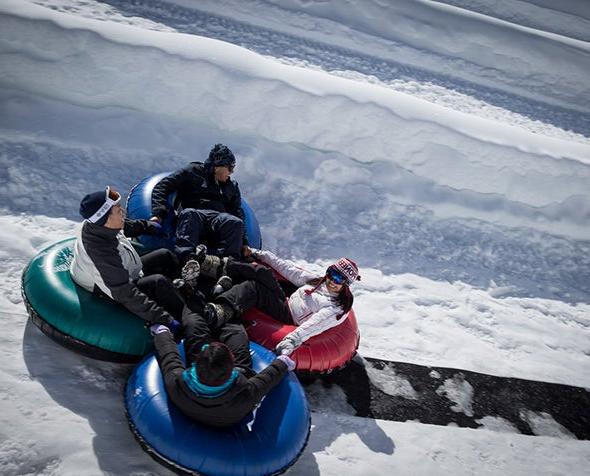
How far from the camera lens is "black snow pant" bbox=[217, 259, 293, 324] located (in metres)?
3.68

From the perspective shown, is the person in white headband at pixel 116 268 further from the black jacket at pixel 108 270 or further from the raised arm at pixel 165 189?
the raised arm at pixel 165 189

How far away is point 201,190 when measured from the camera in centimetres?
443

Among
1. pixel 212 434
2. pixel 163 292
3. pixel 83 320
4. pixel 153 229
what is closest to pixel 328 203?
pixel 153 229

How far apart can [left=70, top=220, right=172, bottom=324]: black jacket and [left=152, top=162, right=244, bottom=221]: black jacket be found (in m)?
1.11

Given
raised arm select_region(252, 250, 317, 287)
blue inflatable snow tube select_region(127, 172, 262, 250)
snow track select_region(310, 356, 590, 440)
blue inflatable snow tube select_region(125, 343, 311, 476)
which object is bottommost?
snow track select_region(310, 356, 590, 440)

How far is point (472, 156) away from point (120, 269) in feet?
17.5

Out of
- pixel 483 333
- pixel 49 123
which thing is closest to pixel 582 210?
pixel 483 333

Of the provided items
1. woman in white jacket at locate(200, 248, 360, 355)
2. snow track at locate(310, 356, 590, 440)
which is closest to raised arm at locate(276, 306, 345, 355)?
woman in white jacket at locate(200, 248, 360, 355)

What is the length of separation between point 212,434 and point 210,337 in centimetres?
70

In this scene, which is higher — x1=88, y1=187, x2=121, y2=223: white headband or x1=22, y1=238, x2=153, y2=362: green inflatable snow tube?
x1=88, y1=187, x2=121, y2=223: white headband

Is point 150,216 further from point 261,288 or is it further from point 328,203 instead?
point 328,203

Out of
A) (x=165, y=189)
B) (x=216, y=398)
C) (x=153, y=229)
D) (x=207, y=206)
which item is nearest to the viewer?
(x=216, y=398)

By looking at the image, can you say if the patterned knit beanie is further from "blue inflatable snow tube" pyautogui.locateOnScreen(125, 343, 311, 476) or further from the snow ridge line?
the snow ridge line

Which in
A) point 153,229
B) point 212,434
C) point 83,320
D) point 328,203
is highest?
point 153,229
